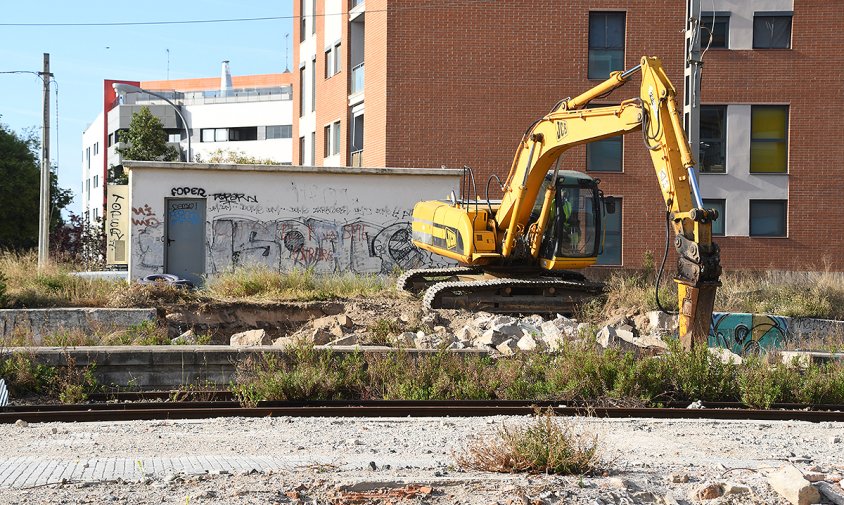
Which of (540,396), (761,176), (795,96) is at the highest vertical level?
(795,96)

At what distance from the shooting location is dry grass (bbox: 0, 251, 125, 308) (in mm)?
20766

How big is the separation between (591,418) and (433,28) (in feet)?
80.4

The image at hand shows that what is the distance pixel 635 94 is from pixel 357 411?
2433cm

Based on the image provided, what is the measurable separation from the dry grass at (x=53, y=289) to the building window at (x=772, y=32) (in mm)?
22715

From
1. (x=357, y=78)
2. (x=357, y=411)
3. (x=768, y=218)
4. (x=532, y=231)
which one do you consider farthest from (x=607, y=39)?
(x=357, y=411)

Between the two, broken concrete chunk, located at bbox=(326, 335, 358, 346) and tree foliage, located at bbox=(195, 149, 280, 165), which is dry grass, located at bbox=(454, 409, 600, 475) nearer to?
broken concrete chunk, located at bbox=(326, 335, 358, 346)

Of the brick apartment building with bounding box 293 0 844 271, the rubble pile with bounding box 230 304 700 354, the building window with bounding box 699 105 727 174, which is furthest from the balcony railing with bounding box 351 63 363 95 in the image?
the rubble pile with bounding box 230 304 700 354

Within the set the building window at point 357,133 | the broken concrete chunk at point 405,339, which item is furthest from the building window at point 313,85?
the broken concrete chunk at point 405,339

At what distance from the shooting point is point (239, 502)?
6340 millimetres

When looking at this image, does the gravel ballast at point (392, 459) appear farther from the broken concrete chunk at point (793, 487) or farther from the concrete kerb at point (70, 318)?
the concrete kerb at point (70, 318)

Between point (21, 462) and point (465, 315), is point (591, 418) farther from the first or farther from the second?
point (465, 315)

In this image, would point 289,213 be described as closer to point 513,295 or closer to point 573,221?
point 513,295

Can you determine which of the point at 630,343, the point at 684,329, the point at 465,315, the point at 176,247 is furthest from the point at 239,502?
the point at 176,247

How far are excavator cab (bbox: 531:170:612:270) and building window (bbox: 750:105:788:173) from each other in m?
15.5
